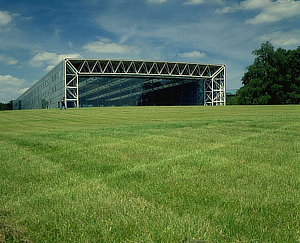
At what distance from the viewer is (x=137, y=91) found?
187 ft

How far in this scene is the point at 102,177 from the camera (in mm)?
4492

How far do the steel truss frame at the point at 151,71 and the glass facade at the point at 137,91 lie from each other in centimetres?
139

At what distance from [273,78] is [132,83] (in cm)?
3718

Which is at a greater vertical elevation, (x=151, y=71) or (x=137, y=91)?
(x=151, y=71)

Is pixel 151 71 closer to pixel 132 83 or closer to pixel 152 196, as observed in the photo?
pixel 132 83

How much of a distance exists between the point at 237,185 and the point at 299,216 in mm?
1050

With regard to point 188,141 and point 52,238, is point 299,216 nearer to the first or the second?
point 52,238

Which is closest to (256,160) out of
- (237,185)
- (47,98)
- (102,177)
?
(237,185)

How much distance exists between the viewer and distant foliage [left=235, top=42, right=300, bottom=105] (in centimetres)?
6612

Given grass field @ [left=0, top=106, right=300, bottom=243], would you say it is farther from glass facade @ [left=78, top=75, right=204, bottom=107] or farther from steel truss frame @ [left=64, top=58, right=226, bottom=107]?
steel truss frame @ [left=64, top=58, right=226, bottom=107]

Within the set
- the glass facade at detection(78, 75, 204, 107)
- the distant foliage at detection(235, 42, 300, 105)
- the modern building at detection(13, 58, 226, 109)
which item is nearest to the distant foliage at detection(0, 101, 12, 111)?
the modern building at detection(13, 58, 226, 109)

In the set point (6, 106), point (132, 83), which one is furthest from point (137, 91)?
point (6, 106)

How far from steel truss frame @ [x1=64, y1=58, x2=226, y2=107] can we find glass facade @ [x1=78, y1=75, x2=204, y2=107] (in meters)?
1.39

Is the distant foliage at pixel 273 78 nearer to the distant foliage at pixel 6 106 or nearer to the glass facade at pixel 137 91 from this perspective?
the glass facade at pixel 137 91
